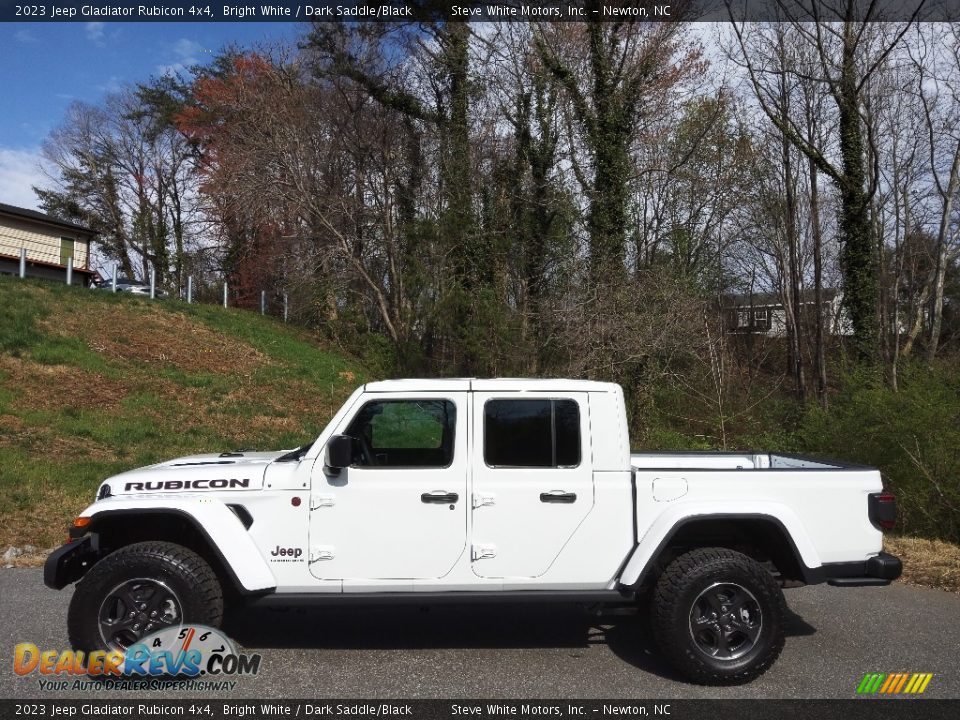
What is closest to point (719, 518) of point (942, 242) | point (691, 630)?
point (691, 630)

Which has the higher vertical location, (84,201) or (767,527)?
(84,201)

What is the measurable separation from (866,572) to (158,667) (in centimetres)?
432

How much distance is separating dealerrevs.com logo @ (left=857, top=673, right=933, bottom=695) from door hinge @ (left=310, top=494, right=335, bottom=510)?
3301mm

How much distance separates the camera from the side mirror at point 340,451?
4738 millimetres

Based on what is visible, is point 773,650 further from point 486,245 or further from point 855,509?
point 486,245

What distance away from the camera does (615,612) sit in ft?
16.3

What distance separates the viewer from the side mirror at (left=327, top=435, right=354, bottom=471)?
4738mm

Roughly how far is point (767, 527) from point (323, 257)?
65.6 ft

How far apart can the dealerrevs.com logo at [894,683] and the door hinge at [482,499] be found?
2389mm

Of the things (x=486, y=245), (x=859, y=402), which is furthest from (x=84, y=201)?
(x=859, y=402)

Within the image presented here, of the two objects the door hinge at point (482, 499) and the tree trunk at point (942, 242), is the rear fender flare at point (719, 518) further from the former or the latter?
the tree trunk at point (942, 242)

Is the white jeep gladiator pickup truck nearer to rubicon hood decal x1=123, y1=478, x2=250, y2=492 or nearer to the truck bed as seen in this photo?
rubicon hood decal x1=123, y1=478, x2=250, y2=492

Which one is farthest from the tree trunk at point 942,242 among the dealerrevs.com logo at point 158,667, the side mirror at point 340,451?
the dealerrevs.com logo at point 158,667

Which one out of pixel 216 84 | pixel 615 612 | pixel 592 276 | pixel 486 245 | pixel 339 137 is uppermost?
pixel 216 84
